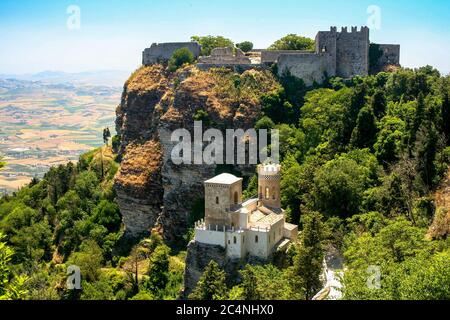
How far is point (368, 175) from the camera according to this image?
40312 mm

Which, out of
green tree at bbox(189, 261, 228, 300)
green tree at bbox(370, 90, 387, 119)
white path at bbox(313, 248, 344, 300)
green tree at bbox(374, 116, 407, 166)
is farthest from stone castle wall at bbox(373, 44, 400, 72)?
green tree at bbox(189, 261, 228, 300)

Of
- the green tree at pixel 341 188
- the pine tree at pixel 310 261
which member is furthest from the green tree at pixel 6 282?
the green tree at pixel 341 188

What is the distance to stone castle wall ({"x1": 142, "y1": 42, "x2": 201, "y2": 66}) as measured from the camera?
2574 inches

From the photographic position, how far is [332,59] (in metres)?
60.2

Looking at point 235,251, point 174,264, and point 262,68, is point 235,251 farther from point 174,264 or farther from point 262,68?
point 262,68

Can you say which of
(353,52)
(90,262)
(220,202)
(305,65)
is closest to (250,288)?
(220,202)

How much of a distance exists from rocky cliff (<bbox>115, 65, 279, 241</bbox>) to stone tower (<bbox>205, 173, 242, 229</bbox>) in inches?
592

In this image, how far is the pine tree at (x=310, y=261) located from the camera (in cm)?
2895

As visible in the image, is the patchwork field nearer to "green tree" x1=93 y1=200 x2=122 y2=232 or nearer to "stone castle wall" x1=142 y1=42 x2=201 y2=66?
"stone castle wall" x1=142 y1=42 x2=201 y2=66

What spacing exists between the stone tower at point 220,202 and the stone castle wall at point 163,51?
103 feet

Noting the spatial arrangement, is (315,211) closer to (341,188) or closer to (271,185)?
(341,188)

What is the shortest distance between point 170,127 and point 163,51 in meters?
15.0

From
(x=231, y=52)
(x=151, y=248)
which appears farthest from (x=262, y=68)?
(x=151, y=248)

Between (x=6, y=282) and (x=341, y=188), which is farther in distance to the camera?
(x=341, y=188)
